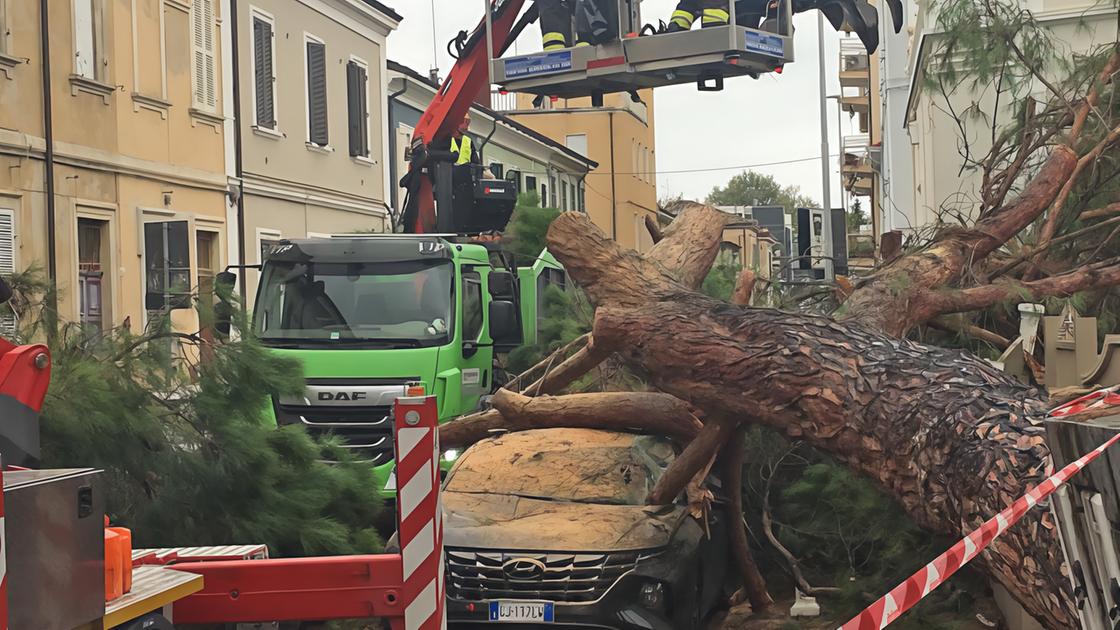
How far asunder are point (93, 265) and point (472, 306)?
8.97 m

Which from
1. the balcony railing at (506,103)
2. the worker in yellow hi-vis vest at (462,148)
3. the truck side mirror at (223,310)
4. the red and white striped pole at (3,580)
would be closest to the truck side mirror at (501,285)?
the truck side mirror at (223,310)

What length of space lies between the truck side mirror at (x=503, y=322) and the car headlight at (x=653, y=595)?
4.94 meters

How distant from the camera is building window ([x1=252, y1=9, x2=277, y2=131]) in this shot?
2262 centimetres

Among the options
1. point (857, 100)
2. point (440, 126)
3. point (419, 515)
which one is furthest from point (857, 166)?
point (419, 515)

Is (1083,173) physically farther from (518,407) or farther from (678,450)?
(518,407)

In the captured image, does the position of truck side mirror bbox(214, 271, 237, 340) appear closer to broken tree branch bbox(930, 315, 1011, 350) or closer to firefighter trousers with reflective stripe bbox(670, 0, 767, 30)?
broken tree branch bbox(930, 315, 1011, 350)

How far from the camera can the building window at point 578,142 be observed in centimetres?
5434

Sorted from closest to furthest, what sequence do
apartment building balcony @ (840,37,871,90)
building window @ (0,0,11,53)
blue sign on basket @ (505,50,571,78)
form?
blue sign on basket @ (505,50,571,78)
building window @ (0,0,11,53)
apartment building balcony @ (840,37,871,90)

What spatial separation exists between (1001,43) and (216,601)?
7.63m

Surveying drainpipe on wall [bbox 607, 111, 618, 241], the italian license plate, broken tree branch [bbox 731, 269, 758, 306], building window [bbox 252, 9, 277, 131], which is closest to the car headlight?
the italian license plate

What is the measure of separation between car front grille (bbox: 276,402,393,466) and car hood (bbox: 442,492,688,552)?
2.84m

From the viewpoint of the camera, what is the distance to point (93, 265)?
60.4 feet

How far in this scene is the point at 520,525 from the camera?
7078 mm

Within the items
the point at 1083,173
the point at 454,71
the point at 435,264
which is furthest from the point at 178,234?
the point at 1083,173
